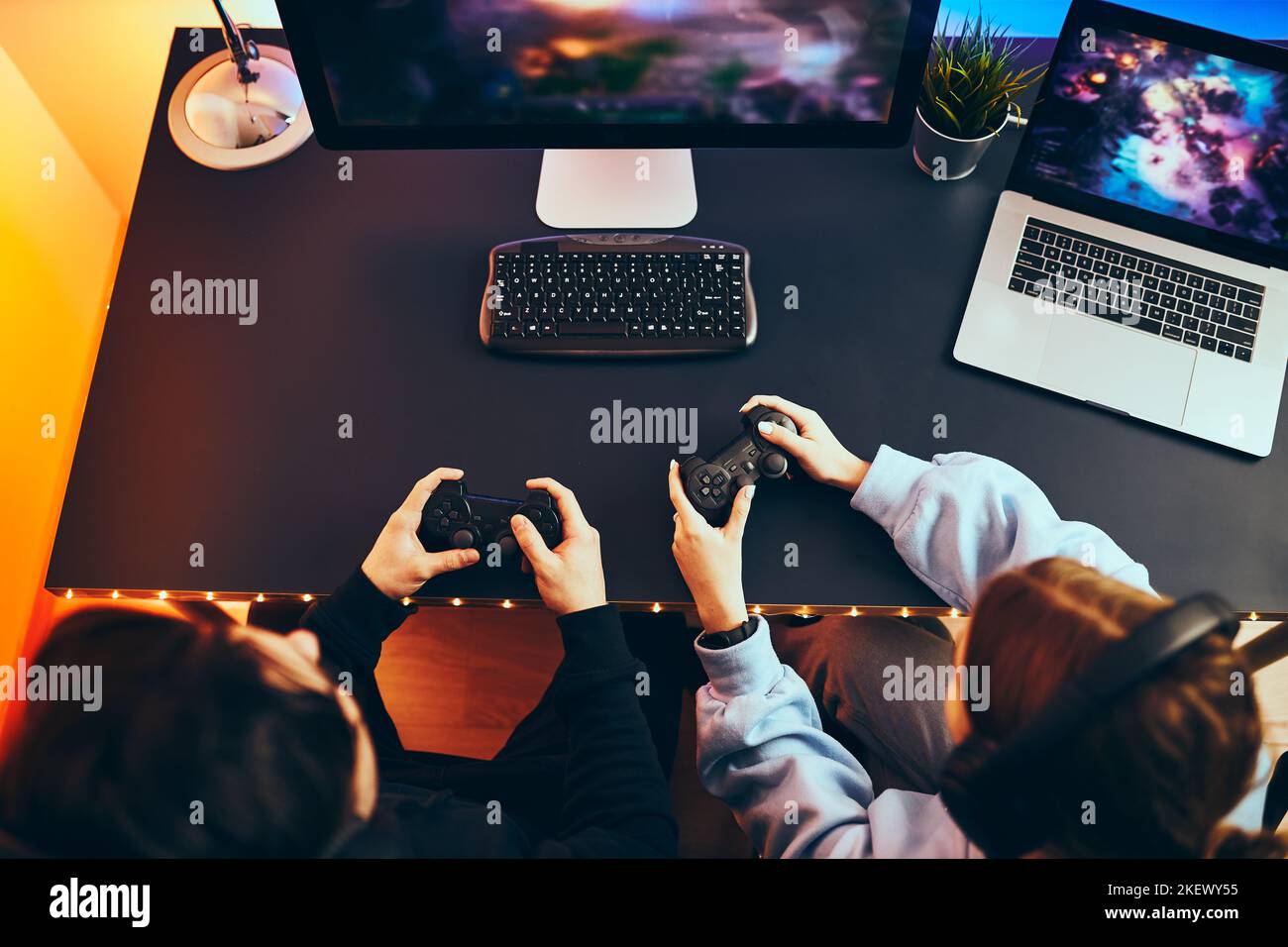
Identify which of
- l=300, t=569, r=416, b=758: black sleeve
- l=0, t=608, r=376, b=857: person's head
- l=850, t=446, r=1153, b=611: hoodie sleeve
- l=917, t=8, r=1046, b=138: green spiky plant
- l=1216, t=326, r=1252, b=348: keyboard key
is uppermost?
l=917, t=8, r=1046, b=138: green spiky plant

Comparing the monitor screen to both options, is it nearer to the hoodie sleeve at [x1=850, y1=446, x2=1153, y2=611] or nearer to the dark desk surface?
the dark desk surface

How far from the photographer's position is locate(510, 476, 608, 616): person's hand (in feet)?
3.24

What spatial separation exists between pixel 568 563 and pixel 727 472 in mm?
216

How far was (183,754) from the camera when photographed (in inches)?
29.3

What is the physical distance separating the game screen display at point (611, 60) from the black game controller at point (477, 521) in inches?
18.1

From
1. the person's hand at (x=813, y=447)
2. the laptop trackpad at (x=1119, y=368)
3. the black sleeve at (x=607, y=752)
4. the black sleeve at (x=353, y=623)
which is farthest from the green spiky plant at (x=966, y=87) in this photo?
the black sleeve at (x=353, y=623)

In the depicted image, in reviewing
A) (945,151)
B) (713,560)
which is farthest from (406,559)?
(945,151)

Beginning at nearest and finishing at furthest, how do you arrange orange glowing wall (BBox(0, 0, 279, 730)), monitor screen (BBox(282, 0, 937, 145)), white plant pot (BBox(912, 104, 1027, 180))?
monitor screen (BBox(282, 0, 937, 145)) < white plant pot (BBox(912, 104, 1027, 180)) < orange glowing wall (BBox(0, 0, 279, 730))

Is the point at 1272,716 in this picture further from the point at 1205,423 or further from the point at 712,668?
the point at 712,668

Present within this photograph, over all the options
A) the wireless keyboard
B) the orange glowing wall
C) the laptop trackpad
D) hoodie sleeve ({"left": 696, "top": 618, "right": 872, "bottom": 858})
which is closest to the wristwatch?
hoodie sleeve ({"left": 696, "top": 618, "right": 872, "bottom": 858})

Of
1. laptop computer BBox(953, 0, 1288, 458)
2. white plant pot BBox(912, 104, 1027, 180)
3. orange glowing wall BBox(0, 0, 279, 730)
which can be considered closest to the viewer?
laptop computer BBox(953, 0, 1288, 458)

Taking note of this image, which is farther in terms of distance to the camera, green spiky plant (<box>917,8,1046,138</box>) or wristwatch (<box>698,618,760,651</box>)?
green spiky plant (<box>917,8,1046,138</box>)

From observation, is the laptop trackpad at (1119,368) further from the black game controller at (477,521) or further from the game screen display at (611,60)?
the black game controller at (477,521)

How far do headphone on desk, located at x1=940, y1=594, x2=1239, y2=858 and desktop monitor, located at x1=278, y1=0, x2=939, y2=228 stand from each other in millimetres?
632
